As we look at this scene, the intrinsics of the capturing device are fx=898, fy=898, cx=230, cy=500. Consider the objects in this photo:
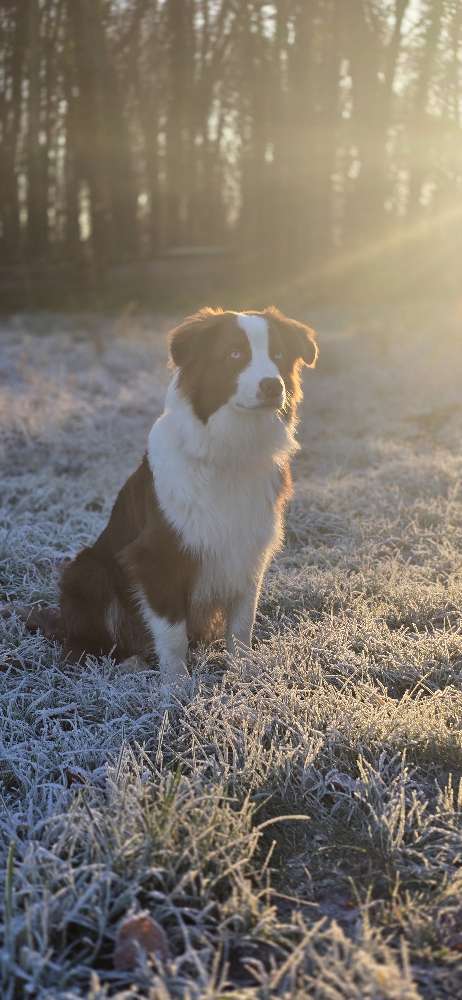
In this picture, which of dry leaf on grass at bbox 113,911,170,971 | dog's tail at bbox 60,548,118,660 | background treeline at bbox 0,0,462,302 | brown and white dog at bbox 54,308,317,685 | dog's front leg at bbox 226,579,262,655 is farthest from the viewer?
background treeline at bbox 0,0,462,302

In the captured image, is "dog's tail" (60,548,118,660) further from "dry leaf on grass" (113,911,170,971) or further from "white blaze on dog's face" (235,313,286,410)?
"dry leaf on grass" (113,911,170,971)

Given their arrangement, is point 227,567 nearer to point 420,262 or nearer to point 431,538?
point 431,538

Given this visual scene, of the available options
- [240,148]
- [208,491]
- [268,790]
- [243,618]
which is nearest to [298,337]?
[208,491]

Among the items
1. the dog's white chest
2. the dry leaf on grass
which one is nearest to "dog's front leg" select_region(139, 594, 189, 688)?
the dog's white chest

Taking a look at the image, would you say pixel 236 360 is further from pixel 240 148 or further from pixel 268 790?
pixel 240 148

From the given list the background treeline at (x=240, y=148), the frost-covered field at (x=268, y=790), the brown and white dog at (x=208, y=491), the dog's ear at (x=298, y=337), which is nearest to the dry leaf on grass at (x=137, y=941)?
the frost-covered field at (x=268, y=790)

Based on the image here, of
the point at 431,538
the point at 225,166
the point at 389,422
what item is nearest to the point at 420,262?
the point at 225,166

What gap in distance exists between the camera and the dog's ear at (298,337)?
3740mm

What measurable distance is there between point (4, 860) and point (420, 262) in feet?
57.7

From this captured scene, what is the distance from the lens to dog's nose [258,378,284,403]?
3346 millimetres

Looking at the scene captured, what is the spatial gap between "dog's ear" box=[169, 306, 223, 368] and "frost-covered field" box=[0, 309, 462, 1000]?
126cm

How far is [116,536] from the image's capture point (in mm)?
4016

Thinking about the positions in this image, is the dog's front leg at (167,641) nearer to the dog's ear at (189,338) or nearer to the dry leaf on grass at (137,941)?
the dog's ear at (189,338)

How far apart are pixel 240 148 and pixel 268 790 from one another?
20758 mm
